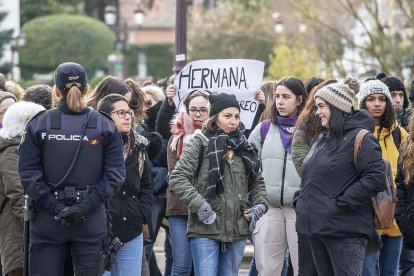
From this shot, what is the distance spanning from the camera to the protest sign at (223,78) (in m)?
9.73

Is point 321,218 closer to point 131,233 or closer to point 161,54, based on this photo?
point 131,233

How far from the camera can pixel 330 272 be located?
778 cm

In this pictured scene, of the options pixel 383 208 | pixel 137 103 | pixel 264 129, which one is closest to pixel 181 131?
pixel 137 103

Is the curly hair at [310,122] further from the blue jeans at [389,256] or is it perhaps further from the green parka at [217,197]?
the blue jeans at [389,256]

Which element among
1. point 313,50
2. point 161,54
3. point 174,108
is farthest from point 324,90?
point 161,54

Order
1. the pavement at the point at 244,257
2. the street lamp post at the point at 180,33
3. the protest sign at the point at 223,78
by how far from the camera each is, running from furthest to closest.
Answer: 1. the street lamp post at the point at 180,33
2. the pavement at the point at 244,257
3. the protest sign at the point at 223,78

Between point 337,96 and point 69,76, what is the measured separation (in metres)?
1.86

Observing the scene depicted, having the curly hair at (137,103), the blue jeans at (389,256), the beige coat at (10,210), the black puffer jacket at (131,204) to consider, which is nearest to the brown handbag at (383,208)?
the blue jeans at (389,256)

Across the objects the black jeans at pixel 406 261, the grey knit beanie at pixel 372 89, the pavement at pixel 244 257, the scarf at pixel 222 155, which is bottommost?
the pavement at pixel 244 257

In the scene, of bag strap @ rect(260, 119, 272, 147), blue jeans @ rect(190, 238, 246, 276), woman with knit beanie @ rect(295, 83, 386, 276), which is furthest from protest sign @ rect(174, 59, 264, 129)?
woman with knit beanie @ rect(295, 83, 386, 276)

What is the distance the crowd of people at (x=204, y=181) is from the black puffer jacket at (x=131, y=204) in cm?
1

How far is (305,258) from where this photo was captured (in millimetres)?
8219

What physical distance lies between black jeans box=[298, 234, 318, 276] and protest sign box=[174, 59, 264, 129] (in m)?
1.75

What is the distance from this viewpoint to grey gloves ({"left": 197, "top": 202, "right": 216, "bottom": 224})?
25.6 ft
